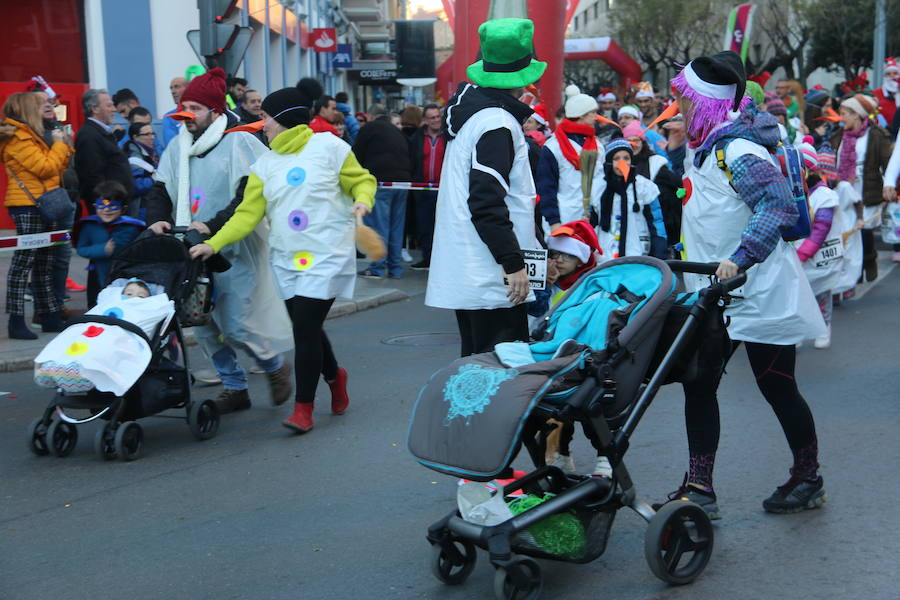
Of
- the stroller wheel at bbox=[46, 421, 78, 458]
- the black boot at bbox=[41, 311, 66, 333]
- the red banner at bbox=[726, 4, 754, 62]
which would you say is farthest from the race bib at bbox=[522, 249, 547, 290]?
the red banner at bbox=[726, 4, 754, 62]

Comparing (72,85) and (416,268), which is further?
(72,85)

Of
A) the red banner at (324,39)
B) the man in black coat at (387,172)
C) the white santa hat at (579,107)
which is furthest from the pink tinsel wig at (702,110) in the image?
the red banner at (324,39)

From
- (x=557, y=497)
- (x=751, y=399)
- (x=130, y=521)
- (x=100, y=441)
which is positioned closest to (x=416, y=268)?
(x=751, y=399)

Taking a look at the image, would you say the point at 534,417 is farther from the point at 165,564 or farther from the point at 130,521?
the point at 130,521

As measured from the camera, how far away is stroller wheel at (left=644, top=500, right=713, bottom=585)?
4113 mm

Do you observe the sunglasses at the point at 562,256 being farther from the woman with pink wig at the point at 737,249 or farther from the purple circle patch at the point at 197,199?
the purple circle patch at the point at 197,199

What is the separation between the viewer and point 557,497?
408 centimetres

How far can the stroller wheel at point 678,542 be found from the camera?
411 cm

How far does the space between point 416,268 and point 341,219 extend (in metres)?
8.58

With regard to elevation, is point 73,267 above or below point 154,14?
below

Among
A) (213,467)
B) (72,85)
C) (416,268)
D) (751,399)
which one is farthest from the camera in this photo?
(72,85)

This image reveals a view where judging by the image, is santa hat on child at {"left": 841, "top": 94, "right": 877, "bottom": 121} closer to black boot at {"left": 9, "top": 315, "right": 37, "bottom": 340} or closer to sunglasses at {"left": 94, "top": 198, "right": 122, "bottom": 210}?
sunglasses at {"left": 94, "top": 198, "right": 122, "bottom": 210}

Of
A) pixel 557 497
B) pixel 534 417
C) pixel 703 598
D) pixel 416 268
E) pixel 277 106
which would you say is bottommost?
pixel 416 268

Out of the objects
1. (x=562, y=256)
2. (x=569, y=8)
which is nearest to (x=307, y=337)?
(x=562, y=256)
